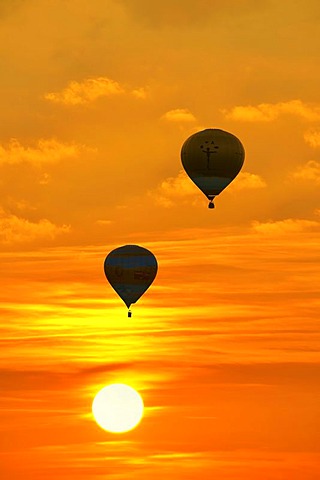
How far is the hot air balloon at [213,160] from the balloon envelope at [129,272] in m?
11.1

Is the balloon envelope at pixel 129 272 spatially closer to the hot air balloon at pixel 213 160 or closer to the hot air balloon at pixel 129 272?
the hot air balloon at pixel 129 272

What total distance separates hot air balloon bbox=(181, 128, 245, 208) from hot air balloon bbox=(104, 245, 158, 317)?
36.4 ft

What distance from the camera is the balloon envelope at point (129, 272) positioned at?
19188 centimetres

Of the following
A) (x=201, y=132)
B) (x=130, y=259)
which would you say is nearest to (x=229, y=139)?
(x=201, y=132)

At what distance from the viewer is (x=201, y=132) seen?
185125mm

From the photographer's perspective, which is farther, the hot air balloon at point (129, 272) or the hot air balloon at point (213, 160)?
the hot air balloon at point (129, 272)

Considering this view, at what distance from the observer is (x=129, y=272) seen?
192m

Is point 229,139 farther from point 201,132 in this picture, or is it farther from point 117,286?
point 117,286

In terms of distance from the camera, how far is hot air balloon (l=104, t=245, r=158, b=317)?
191875mm

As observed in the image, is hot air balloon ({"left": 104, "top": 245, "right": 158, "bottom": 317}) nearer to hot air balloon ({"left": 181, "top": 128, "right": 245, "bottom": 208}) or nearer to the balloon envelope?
the balloon envelope

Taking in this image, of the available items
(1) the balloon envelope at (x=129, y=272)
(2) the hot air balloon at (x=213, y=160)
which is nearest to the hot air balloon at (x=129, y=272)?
(1) the balloon envelope at (x=129, y=272)

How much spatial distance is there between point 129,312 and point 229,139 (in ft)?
53.2

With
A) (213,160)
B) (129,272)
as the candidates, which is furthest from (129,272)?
(213,160)

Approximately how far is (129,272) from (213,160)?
13974mm
